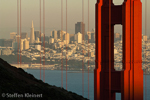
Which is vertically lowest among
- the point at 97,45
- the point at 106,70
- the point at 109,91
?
the point at 109,91

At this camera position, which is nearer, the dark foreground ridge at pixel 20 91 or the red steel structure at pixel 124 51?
the dark foreground ridge at pixel 20 91

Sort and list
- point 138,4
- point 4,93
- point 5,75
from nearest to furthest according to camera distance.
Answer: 1. point 4,93
2. point 5,75
3. point 138,4

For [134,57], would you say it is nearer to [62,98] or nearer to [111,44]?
[111,44]

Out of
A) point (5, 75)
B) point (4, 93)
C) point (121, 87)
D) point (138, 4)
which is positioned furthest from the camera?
point (121, 87)

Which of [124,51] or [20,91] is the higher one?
[124,51]

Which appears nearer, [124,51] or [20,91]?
[20,91]

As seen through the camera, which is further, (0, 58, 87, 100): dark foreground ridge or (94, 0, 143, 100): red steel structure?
(94, 0, 143, 100): red steel structure

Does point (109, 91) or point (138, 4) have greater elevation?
point (138, 4)

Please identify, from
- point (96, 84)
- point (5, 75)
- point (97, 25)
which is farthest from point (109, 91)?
point (5, 75)
